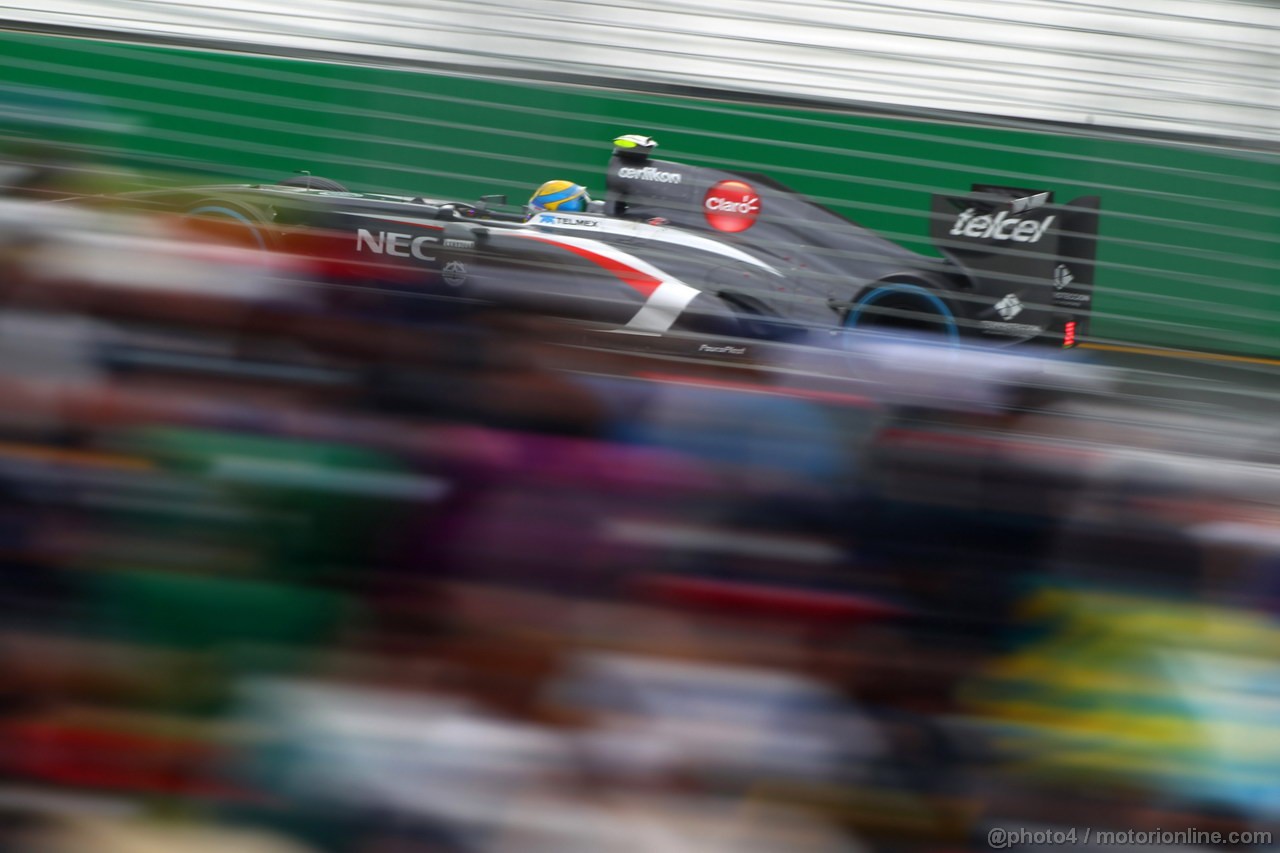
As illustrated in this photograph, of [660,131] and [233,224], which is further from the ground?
[660,131]

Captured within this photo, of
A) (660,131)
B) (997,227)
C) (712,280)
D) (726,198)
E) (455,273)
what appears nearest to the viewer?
(455,273)

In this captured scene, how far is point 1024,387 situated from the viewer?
1577 mm

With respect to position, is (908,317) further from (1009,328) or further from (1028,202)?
(1028,202)

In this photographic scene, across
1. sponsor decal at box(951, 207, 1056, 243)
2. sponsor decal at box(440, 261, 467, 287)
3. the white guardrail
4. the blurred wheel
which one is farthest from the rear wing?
the blurred wheel

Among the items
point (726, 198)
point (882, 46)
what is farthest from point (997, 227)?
point (726, 198)

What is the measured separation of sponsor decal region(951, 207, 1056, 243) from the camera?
76.6 inches

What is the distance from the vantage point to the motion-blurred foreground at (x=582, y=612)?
1.42 m

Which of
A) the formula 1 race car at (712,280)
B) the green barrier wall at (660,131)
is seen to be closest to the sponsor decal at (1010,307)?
the formula 1 race car at (712,280)

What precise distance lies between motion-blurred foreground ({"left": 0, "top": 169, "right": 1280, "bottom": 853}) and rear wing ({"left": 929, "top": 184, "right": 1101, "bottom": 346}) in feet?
0.76

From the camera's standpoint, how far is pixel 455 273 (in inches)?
64.7

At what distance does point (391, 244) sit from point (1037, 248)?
38.0 inches

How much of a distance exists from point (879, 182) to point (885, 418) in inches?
14.9

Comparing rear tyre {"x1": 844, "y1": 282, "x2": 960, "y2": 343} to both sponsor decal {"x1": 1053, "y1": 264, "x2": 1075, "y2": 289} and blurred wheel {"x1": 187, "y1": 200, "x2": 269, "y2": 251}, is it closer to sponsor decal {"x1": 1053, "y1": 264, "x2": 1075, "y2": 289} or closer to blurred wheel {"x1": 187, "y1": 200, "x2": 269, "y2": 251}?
sponsor decal {"x1": 1053, "y1": 264, "x2": 1075, "y2": 289}

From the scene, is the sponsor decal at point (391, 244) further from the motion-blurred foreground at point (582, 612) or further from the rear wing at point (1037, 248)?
the rear wing at point (1037, 248)
